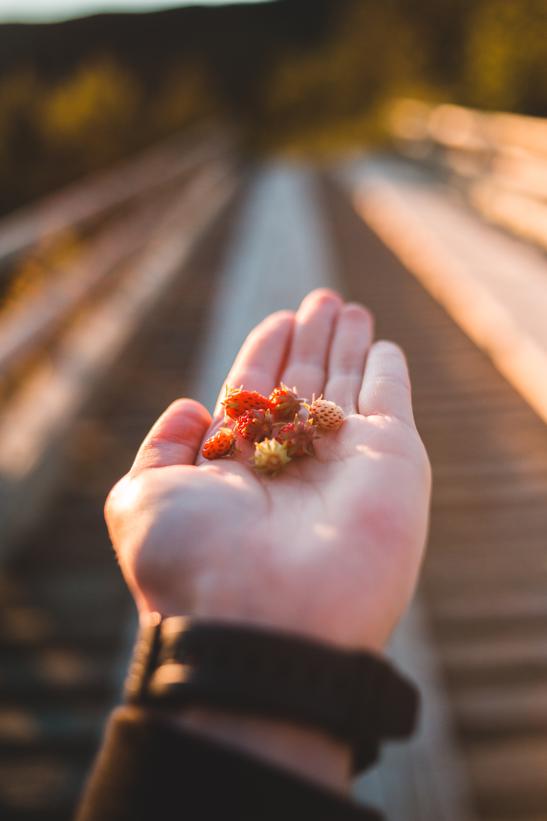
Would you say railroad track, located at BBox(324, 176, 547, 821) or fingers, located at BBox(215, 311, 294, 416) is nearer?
fingers, located at BBox(215, 311, 294, 416)

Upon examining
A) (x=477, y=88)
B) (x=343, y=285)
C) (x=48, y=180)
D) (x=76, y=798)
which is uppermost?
(x=477, y=88)

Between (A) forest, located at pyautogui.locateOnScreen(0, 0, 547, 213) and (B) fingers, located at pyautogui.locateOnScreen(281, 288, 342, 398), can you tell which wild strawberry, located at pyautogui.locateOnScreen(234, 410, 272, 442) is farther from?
(A) forest, located at pyautogui.locateOnScreen(0, 0, 547, 213)

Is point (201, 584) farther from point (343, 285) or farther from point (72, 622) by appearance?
point (343, 285)

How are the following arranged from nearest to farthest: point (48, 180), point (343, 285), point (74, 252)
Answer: point (74, 252) → point (343, 285) → point (48, 180)

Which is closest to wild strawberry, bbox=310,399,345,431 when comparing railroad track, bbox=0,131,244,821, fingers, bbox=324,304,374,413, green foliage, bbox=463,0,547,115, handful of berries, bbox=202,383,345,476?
handful of berries, bbox=202,383,345,476

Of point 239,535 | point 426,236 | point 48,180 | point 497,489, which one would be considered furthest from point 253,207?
point 239,535

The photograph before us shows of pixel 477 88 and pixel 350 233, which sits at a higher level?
pixel 477 88

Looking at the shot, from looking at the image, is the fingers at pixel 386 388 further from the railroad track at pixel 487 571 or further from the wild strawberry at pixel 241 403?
the railroad track at pixel 487 571
